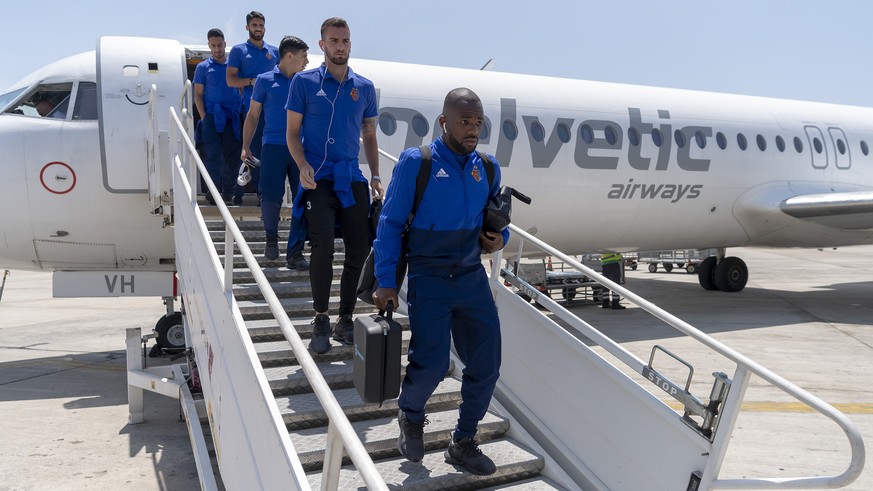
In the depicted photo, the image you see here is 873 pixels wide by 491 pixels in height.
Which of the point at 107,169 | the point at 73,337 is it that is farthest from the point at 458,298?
the point at 73,337

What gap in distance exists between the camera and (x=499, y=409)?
450 centimetres

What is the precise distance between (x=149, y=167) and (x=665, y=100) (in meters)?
8.49

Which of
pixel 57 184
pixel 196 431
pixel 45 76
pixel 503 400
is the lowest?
pixel 196 431

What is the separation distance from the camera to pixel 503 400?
4691 millimetres

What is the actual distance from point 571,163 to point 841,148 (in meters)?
7.74

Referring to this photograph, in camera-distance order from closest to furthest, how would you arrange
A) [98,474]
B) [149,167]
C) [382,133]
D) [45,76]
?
[98,474] → [149,167] → [45,76] → [382,133]

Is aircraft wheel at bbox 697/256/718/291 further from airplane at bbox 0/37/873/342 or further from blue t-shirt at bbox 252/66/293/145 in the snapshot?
blue t-shirt at bbox 252/66/293/145

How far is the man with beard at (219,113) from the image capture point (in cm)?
733

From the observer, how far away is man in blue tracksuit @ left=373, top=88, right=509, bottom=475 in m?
3.44

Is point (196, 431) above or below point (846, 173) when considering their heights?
below

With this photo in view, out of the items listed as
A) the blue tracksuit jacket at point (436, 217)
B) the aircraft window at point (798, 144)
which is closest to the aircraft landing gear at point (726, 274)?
the aircraft window at point (798, 144)

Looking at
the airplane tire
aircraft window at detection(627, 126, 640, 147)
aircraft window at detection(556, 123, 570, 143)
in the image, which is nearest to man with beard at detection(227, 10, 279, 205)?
aircraft window at detection(556, 123, 570, 143)

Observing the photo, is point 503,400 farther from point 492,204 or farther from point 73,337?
point 73,337

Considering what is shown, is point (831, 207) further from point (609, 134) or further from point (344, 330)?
point (344, 330)
